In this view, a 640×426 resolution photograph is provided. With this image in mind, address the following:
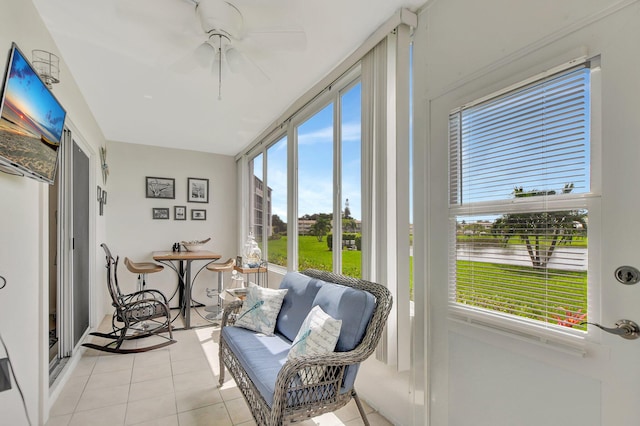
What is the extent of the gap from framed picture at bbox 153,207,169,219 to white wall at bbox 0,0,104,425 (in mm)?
3043

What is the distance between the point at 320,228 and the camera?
10.8 feet

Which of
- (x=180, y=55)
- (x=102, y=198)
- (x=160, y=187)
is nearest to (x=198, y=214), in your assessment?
(x=160, y=187)

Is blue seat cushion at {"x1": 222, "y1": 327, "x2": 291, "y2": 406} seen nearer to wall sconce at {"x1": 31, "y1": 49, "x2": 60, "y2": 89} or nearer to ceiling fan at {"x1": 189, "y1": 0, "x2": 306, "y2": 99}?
ceiling fan at {"x1": 189, "y1": 0, "x2": 306, "y2": 99}

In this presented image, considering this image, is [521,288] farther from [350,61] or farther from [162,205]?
[162,205]

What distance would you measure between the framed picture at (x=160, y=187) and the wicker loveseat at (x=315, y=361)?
12.1 feet

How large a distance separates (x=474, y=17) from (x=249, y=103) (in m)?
2.39

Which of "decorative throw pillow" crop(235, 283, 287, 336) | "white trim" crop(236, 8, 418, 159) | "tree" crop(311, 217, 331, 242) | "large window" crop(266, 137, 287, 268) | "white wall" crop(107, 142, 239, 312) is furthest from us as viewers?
"white wall" crop(107, 142, 239, 312)

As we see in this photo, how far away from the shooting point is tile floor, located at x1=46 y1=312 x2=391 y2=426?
2203 millimetres

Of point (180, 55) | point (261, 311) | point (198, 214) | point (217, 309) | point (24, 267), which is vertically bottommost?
point (217, 309)

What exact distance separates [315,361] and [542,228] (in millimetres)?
1215

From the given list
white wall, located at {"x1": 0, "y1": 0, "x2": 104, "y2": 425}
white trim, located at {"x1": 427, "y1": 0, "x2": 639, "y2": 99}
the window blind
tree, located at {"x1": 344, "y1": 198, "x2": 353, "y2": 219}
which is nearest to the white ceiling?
white wall, located at {"x1": 0, "y1": 0, "x2": 104, "y2": 425}

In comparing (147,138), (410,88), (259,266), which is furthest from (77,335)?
(410,88)

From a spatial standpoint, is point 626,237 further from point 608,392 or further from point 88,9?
point 88,9

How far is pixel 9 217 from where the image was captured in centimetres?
167
